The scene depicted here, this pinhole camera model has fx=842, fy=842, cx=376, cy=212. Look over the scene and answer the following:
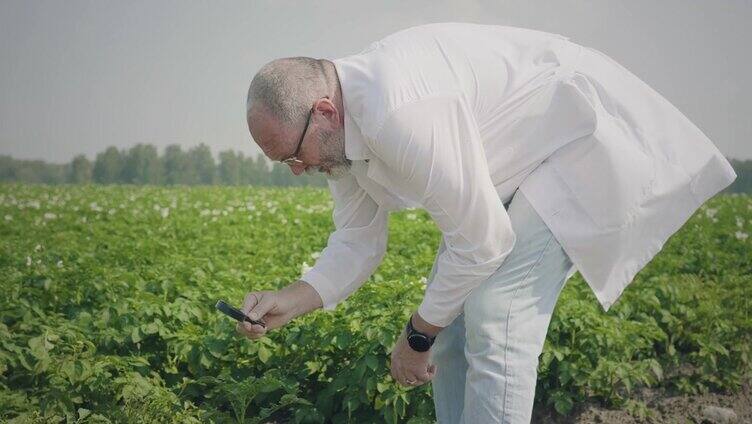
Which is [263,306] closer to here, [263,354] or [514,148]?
[263,354]

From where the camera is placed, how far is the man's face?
7.28 ft

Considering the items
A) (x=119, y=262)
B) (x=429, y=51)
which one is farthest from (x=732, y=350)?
(x=119, y=262)

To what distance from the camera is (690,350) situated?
4711mm

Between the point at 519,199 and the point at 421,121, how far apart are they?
0.52m

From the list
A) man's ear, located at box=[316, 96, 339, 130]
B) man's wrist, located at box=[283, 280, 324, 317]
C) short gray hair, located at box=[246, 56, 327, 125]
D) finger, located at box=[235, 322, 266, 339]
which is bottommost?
finger, located at box=[235, 322, 266, 339]

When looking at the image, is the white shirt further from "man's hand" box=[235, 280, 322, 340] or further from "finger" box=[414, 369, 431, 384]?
"man's hand" box=[235, 280, 322, 340]

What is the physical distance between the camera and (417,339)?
2.53 meters

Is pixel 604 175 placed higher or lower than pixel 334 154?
lower

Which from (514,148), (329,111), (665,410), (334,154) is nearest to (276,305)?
(334,154)

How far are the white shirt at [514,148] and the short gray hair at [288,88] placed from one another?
0.09m

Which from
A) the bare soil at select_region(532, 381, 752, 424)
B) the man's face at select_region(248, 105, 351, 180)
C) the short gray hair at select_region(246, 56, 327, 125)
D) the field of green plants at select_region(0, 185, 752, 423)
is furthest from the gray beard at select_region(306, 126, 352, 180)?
the bare soil at select_region(532, 381, 752, 424)

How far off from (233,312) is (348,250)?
0.51 meters

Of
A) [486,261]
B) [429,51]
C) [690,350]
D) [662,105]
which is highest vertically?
[429,51]

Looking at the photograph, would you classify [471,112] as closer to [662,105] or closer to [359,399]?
[662,105]
